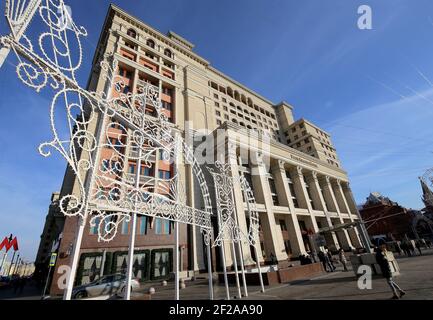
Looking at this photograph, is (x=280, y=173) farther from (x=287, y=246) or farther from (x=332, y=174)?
(x=332, y=174)

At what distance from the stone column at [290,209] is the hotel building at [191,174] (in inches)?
5.3

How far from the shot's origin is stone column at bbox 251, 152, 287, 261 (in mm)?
24531

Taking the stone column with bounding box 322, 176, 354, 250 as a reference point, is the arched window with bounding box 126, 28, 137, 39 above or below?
above

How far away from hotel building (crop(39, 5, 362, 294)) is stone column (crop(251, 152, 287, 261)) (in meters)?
0.11

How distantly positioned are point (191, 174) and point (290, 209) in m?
15.0

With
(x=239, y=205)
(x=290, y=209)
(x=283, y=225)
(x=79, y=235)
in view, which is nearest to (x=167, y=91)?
(x=239, y=205)

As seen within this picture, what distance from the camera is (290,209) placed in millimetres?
29047

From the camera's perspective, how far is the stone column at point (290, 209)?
90.4ft

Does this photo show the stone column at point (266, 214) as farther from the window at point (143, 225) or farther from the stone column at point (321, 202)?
the window at point (143, 225)

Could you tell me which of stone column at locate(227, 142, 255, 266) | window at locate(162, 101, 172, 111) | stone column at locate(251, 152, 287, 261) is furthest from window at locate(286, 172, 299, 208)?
window at locate(162, 101, 172, 111)

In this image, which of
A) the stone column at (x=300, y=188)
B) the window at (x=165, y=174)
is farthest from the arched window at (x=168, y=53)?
the stone column at (x=300, y=188)

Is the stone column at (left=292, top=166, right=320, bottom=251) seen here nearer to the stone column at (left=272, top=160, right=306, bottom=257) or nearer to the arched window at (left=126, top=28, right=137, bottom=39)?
the stone column at (left=272, top=160, right=306, bottom=257)

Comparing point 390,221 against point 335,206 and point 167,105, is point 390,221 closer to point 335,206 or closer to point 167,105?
point 335,206
